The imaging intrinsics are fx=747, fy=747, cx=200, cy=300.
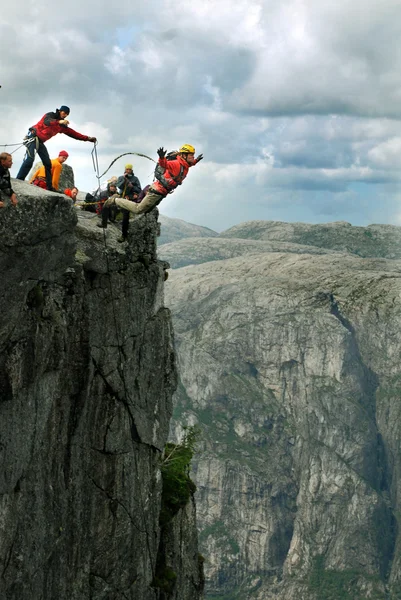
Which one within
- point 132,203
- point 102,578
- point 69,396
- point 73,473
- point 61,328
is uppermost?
point 132,203

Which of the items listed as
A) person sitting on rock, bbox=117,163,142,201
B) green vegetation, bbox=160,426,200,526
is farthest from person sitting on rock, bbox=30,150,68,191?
green vegetation, bbox=160,426,200,526

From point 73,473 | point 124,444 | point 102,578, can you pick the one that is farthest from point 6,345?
point 102,578

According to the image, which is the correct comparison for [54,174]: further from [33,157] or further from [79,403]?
[79,403]

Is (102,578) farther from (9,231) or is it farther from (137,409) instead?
(9,231)

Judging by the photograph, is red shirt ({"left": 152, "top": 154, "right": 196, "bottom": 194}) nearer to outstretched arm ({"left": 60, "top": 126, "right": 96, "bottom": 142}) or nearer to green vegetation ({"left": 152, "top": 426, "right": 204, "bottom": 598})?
outstretched arm ({"left": 60, "top": 126, "right": 96, "bottom": 142})

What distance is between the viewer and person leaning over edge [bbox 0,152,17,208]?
2861 centimetres

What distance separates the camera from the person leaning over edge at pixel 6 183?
28609 mm

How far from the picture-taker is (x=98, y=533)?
128ft

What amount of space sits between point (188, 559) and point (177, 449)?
11.8 meters

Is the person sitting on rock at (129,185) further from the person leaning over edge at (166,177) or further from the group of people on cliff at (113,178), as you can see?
the person leaning over edge at (166,177)

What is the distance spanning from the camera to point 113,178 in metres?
46.7

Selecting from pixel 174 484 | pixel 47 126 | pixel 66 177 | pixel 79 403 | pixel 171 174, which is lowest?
pixel 174 484

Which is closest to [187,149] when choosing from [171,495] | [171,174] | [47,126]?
[171,174]

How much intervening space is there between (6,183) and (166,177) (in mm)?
14354
